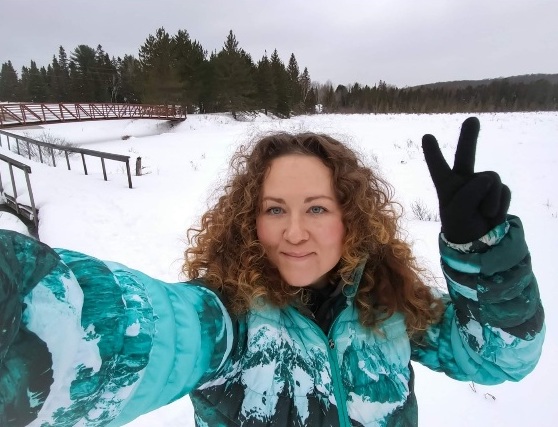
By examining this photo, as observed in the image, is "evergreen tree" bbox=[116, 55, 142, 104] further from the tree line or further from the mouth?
the mouth

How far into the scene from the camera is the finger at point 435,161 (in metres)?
0.92

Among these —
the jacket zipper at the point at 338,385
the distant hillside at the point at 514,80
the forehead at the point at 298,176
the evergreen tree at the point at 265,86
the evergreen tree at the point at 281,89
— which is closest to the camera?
the jacket zipper at the point at 338,385

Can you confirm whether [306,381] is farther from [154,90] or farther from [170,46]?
[170,46]

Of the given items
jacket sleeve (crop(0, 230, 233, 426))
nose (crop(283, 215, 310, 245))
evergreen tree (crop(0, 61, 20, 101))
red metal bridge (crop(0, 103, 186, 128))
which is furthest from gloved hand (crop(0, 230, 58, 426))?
evergreen tree (crop(0, 61, 20, 101))

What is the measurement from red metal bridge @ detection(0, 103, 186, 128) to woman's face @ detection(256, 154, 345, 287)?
63.5 ft

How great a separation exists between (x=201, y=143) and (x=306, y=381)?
48.6 feet

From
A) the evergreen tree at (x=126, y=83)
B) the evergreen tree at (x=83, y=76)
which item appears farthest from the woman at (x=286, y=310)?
the evergreen tree at (x=83, y=76)

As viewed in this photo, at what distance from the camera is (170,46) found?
25.5m

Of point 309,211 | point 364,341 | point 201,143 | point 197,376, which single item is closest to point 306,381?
point 364,341

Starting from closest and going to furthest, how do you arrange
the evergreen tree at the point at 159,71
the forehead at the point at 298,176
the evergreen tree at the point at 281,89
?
the forehead at the point at 298,176, the evergreen tree at the point at 159,71, the evergreen tree at the point at 281,89

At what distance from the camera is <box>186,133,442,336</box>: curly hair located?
1139 millimetres

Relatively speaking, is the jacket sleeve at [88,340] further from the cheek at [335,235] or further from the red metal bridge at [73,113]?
the red metal bridge at [73,113]

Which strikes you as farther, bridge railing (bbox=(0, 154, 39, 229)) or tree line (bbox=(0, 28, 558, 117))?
tree line (bbox=(0, 28, 558, 117))

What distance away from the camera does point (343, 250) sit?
1.23 metres
